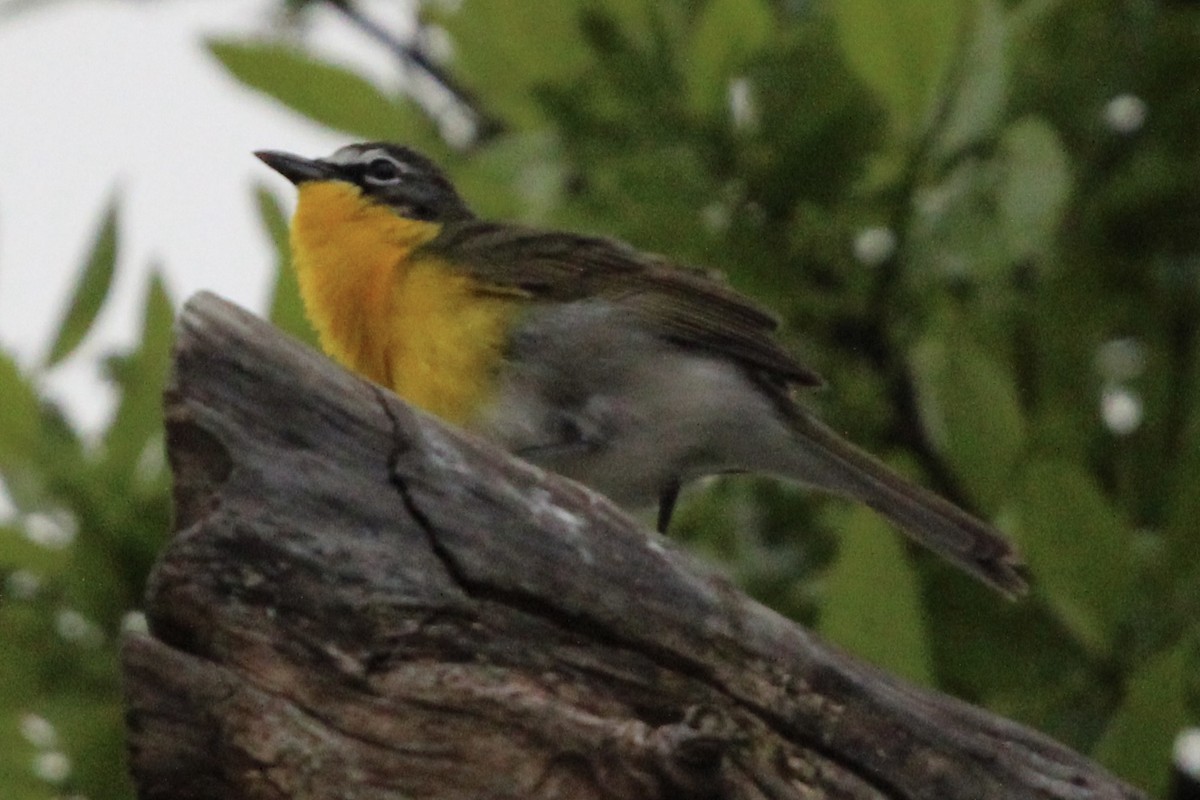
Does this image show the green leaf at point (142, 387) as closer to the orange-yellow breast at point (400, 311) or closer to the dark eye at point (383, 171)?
the orange-yellow breast at point (400, 311)

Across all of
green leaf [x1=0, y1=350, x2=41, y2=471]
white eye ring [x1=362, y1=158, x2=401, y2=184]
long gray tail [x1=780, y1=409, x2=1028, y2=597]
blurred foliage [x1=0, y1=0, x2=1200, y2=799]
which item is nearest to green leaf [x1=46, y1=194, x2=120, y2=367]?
blurred foliage [x1=0, y1=0, x2=1200, y2=799]

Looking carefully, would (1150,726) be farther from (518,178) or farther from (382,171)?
(382,171)

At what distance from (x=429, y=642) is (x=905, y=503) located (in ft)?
5.60

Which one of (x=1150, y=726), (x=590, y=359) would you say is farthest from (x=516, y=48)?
(x=1150, y=726)

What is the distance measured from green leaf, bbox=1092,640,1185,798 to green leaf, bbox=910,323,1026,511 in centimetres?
72

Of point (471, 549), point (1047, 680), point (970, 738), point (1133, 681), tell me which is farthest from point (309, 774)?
point (1047, 680)

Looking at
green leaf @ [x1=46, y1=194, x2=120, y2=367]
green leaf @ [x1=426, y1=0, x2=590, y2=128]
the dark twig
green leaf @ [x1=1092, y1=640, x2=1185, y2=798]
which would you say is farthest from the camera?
the dark twig

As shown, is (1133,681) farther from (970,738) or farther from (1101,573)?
(970,738)

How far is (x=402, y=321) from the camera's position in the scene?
4703 millimetres

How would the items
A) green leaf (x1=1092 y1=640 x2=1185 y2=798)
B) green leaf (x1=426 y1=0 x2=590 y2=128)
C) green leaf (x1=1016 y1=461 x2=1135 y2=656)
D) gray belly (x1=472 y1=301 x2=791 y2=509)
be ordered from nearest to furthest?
green leaf (x1=1092 y1=640 x2=1185 y2=798) → green leaf (x1=1016 y1=461 x2=1135 y2=656) → gray belly (x1=472 y1=301 x2=791 y2=509) → green leaf (x1=426 y1=0 x2=590 y2=128)

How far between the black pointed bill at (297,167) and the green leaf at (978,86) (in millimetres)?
1605

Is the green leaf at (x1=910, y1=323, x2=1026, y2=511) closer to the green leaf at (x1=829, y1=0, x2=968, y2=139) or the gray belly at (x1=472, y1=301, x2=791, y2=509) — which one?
the gray belly at (x1=472, y1=301, x2=791, y2=509)

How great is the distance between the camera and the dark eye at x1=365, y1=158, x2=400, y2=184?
5289mm

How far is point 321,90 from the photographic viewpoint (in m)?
5.23
